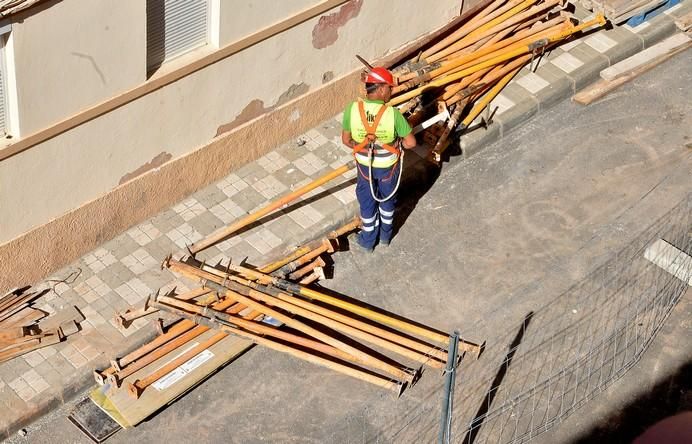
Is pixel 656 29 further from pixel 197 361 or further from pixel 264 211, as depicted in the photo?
pixel 197 361

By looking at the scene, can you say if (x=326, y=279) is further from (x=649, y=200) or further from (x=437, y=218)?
(x=649, y=200)

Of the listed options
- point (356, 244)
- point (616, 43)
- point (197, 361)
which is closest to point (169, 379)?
point (197, 361)

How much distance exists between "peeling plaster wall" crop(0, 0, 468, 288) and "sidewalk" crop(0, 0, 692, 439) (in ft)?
0.73

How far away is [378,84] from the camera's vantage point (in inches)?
454

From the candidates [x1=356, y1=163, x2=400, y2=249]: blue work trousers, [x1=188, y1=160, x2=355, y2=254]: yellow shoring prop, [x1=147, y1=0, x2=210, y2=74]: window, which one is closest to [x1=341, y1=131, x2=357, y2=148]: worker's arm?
[x1=356, y1=163, x2=400, y2=249]: blue work trousers

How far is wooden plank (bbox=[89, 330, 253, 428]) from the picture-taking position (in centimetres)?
1084

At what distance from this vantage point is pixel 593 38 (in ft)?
50.5

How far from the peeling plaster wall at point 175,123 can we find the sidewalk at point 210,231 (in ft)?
0.73

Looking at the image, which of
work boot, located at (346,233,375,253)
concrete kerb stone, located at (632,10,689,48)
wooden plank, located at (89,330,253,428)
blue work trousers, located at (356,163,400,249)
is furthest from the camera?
concrete kerb stone, located at (632,10,689,48)

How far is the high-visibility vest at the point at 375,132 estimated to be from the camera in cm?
1165

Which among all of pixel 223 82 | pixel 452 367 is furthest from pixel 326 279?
pixel 452 367

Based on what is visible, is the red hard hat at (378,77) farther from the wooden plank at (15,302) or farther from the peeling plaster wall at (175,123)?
the wooden plank at (15,302)

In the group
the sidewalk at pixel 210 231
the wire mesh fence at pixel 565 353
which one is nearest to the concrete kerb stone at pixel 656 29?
the sidewalk at pixel 210 231

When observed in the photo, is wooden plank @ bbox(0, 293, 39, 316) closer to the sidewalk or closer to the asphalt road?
the sidewalk
